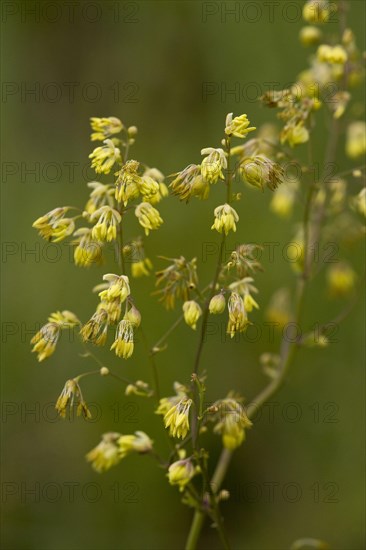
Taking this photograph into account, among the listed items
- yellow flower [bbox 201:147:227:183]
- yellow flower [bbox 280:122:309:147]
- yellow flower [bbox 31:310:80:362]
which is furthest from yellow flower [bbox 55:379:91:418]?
yellow flower [bbox 280:122:309:147]

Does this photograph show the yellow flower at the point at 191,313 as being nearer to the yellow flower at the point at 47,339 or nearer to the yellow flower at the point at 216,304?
the yellow flower at the point at 216,304

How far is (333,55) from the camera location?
353 cm

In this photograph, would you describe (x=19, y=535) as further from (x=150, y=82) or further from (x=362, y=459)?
(x=150, y=82)

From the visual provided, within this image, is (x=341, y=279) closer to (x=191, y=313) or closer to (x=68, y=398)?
(x=191, y=313)

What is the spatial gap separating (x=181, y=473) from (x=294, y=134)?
1444 mm

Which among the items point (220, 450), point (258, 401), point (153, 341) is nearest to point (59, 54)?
point (153, 341)

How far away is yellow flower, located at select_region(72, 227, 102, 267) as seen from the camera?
2.88 meters

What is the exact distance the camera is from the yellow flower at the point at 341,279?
411 cm

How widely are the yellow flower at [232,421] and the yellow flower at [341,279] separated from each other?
1.30 metres

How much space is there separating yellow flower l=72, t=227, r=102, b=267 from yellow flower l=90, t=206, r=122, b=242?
13 cm

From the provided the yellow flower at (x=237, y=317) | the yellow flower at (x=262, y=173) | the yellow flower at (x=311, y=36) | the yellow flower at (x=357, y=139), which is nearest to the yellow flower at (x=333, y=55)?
the yellow flower at (x=311, y=36)

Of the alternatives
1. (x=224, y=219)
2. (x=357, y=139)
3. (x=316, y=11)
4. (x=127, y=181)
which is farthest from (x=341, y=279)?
(x=127, y=181)

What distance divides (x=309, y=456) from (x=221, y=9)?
3095 mm

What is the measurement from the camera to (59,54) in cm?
613
